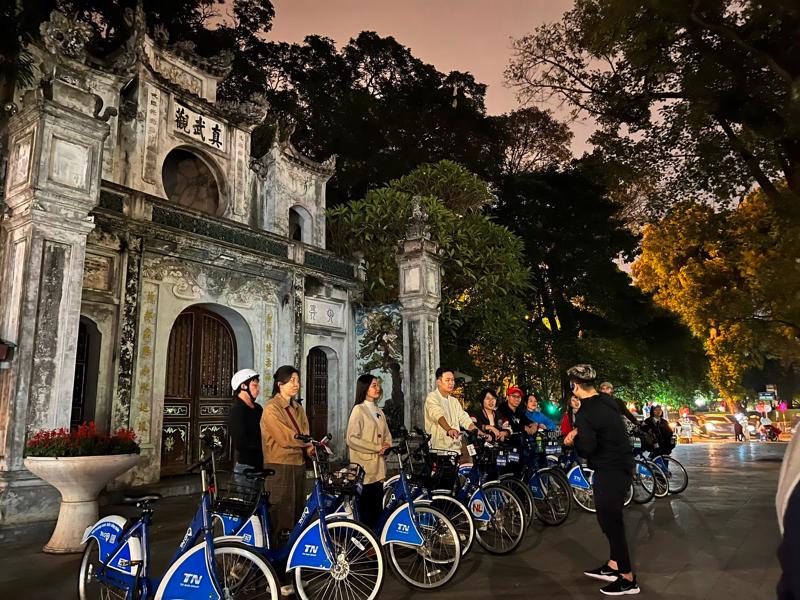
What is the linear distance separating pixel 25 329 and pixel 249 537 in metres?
4.09

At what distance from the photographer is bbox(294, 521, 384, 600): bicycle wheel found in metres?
3.64

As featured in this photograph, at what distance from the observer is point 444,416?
575 cm

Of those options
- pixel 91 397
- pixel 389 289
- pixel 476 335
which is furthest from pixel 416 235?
pixel 91 397

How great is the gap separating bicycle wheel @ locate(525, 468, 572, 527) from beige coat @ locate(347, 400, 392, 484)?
7.88ft

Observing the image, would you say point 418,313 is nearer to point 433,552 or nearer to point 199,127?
point 199,127

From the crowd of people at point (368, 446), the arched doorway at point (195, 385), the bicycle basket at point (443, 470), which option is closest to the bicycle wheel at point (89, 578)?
the crowd of people at point (368, 446)

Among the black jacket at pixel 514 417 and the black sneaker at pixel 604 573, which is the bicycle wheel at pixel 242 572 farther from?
the black jacket at pixel 514 417

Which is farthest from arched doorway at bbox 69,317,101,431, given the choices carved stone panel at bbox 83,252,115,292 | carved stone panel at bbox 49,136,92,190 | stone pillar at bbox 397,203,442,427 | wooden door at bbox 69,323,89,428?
stone pillar at bbox 397,203,442,427

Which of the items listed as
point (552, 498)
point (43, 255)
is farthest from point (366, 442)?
point (43, 255)

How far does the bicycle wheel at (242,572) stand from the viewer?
311 centimetres

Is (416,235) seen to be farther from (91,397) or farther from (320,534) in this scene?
(320,534)

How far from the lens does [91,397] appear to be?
8289 millimetres

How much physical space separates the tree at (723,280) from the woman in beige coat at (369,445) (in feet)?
44.4

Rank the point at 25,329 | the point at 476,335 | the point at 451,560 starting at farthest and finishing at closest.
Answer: the point at 476,335
the point at 25,329
the point at 451,560
